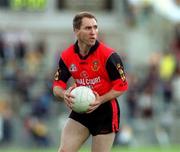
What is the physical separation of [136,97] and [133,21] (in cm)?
787

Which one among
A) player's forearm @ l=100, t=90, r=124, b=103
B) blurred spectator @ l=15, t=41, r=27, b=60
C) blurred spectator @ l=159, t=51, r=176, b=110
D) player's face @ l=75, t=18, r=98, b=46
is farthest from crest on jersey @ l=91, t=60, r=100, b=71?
blurred spectator @ l=15, t=41, r=27, b=60

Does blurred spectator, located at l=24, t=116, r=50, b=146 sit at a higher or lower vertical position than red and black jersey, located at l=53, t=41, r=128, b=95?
lower

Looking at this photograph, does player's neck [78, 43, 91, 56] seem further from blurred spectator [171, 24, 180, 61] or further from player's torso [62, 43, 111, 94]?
blurred spectator [171, 24, 180, 61]

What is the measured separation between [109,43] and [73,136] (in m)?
21.4

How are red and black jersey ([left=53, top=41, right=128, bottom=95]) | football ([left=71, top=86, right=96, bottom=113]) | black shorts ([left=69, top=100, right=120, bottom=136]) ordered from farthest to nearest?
black shorts ([left=69, top=100, right=120, bottom=136]) < red and black jersey ([left=53, top=41, right=128, bottom=95]) < football ([left=71, top=86, right=96, bottom=113])

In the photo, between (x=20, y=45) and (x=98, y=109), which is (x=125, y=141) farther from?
(x=98, y=109)

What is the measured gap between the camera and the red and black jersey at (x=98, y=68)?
470 inches

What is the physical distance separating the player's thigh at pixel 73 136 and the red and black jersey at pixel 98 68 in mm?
518

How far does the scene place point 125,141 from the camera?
25.2m

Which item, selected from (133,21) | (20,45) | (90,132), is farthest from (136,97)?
(90,132)

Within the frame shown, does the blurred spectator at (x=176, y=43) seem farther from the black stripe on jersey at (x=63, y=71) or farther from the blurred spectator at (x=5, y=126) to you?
the black stripe on jersey at (x=63, y=71)

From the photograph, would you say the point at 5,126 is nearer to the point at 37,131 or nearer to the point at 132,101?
the point at 37,131

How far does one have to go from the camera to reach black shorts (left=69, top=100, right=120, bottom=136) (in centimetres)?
1220

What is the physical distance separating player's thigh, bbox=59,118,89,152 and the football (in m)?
0.34
